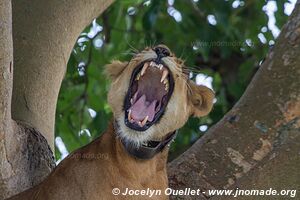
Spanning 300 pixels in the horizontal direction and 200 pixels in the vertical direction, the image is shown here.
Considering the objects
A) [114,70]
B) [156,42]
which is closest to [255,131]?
[114,70]

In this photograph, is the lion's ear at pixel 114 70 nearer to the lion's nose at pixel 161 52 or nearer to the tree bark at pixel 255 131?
the lion's nose at pixel 161 52

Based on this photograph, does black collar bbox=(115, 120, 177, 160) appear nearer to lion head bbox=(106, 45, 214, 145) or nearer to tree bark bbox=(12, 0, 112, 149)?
lion head bbox=(106, 45, 214, 145)

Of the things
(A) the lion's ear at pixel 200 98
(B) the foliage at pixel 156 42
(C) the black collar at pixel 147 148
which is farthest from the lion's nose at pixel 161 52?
(B) the foliage at pixel 156 42

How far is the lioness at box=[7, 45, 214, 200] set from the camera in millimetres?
2768

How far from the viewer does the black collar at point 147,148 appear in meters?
2.80

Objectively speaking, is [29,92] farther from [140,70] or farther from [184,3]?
[184,3]

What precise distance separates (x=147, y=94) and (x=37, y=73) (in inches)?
23.2

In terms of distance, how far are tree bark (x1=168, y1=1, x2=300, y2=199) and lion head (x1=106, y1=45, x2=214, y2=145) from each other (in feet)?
0.43

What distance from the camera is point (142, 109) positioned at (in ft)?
9.66

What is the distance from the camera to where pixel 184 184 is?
2.87 meters

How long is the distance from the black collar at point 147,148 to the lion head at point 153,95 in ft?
0.07

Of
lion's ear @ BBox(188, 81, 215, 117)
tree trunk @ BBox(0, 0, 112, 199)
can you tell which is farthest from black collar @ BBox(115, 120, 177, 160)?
tree trunk @ BBox(0, 0, 112, 199)

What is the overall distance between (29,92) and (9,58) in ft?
2.58

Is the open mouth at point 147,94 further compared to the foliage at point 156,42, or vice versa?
the foliage at point 156,42
